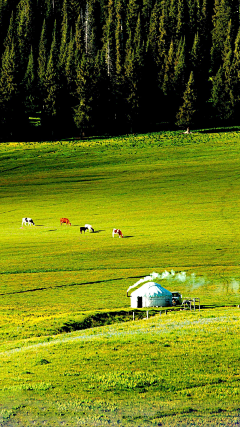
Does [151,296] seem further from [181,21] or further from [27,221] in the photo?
[181,21]

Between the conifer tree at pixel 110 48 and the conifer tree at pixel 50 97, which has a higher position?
the conifer tree at pixel 110 48

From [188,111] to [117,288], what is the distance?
90929 millimetres

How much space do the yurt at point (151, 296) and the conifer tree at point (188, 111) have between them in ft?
307

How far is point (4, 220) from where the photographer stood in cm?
7150

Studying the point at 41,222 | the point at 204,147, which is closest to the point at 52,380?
the point at 41,222

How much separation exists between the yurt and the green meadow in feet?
3.87

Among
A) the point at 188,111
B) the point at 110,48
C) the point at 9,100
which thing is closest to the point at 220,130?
the point at 188,111

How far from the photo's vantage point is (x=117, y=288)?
1646 inches

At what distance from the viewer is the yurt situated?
37375mm

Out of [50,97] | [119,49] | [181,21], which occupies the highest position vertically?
[181,21]

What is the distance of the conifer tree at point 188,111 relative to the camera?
12681 centimetres

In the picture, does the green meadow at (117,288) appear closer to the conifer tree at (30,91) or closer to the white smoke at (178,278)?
the white smoke at (178,278)

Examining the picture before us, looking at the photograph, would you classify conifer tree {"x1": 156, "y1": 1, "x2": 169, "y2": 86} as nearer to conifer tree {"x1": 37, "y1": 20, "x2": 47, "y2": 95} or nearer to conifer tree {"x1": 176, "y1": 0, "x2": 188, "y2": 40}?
conifer tree {"x1": 176, "y1": 0, "x2": 188, "y2": 40}

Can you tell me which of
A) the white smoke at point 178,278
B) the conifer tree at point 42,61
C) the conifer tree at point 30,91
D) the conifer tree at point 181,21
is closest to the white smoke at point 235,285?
the white smoke at point 178,278
